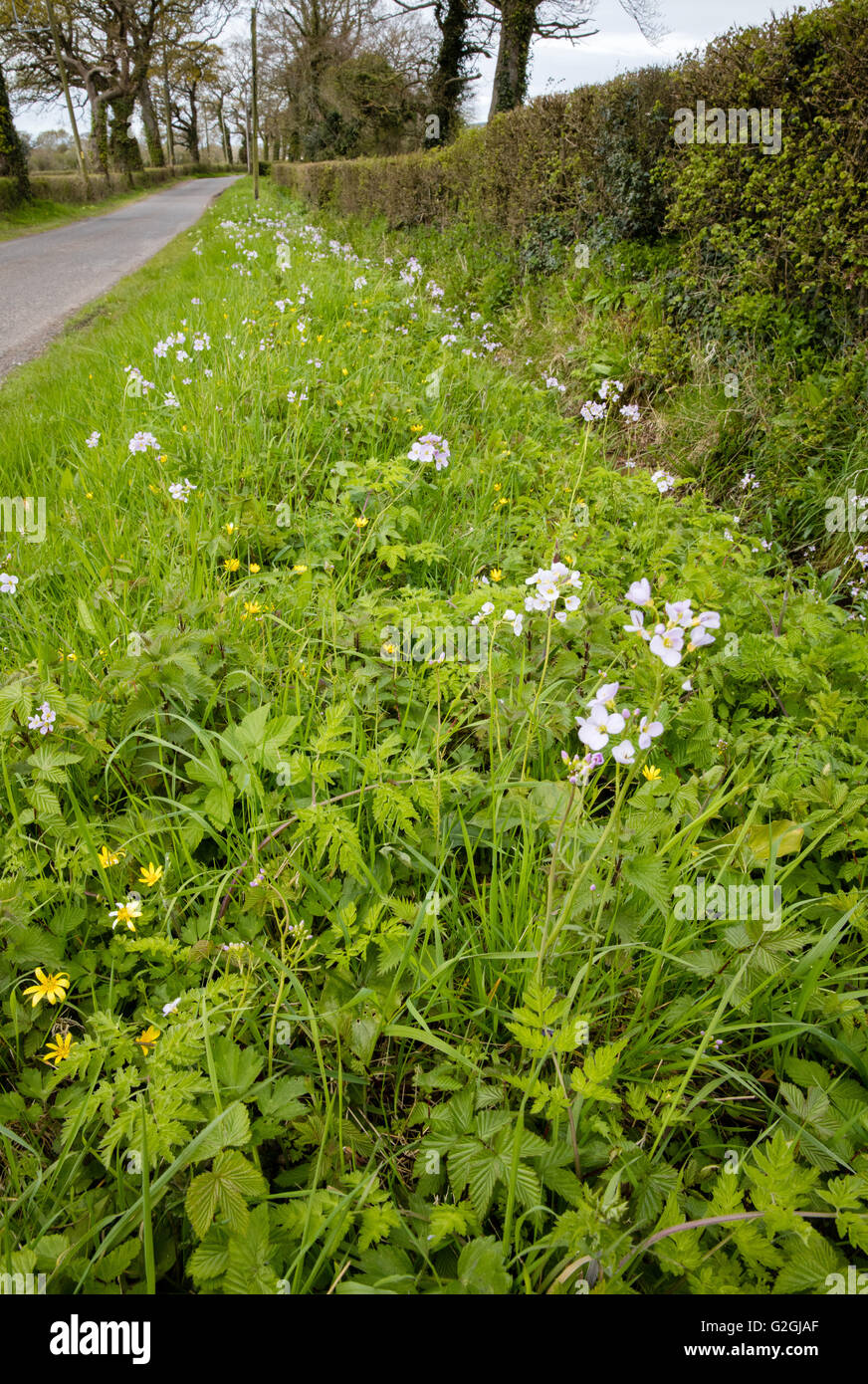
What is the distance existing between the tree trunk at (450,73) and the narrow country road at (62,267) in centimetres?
686

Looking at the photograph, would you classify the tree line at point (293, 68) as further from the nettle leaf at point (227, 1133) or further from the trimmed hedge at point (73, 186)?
the nettle leaf at point (227, 1133)

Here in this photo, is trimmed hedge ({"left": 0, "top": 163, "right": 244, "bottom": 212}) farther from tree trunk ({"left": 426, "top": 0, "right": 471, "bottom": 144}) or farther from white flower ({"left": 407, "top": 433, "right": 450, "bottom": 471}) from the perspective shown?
white flower ({"left": 407, "top": 433, "right": 450, "bottom": 471})

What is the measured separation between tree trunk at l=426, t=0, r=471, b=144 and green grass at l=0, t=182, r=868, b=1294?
63.7ft

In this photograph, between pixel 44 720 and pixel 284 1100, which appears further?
pixel 44 720

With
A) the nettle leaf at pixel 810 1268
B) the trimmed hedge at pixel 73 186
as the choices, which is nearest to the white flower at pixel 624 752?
the nettle leaf at pixel 810 1268

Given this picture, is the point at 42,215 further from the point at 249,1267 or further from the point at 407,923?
the point at 249,1267

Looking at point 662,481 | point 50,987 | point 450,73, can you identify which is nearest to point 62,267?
point 662,481

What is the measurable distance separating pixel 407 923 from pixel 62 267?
479 inches

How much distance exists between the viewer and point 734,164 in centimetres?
448

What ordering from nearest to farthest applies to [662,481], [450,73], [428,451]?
[428,451], [662,481], [450,73]

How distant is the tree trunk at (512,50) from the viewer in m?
13.7

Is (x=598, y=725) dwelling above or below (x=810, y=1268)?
above
